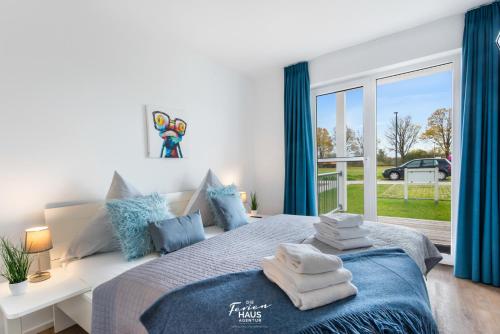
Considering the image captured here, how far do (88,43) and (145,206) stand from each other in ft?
5.07

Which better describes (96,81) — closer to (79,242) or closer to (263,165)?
(79,242)

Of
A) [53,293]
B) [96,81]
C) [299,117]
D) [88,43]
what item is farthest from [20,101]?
[299,117]

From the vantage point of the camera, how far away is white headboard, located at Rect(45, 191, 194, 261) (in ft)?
6.08

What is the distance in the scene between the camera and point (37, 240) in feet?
5.30

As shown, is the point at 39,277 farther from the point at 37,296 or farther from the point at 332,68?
the point at 332,68

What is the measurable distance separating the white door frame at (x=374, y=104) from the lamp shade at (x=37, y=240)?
321 centimetres

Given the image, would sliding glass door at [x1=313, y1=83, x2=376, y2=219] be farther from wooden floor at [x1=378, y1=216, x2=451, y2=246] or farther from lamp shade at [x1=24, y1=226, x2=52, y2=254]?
lamp shade at [x1=24, y1=226, x2=52, y2=254]

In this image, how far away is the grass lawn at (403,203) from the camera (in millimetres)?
2863

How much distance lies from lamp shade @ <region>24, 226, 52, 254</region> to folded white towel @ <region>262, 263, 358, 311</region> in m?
1.60

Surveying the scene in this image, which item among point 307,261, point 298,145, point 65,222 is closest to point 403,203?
point 298,145

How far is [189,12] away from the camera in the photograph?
2316mm

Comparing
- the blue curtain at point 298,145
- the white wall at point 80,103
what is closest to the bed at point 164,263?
the white wall at point 80,103

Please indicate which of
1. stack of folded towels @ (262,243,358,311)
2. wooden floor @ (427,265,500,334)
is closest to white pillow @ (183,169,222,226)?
stack of folded towels @ (262,243,358,311)

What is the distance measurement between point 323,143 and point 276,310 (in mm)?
3021
